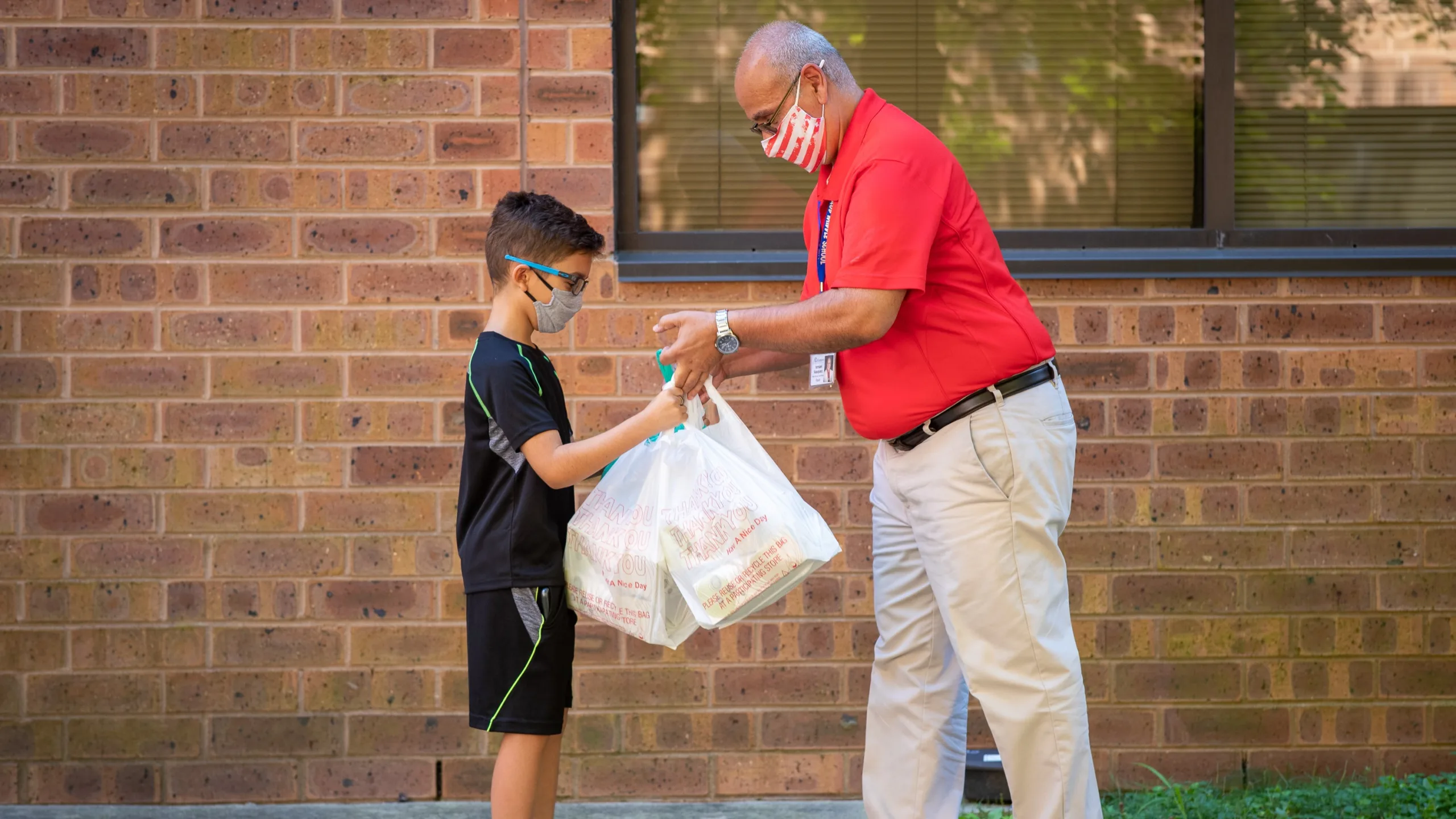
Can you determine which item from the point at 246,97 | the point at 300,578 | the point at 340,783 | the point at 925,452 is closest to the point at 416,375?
the point at 300,578

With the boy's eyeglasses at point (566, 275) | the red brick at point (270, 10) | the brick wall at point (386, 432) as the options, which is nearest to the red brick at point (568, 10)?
the brick wall at point (386, 432)

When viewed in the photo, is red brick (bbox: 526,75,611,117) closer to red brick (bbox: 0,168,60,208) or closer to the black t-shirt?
the black t-shirt

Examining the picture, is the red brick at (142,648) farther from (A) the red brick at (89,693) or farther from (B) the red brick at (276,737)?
(B) the red brick at (276,737)

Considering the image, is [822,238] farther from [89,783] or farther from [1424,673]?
[89,783]

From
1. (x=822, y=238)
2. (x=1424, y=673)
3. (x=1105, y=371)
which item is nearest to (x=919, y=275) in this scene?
(x=822, y=238)

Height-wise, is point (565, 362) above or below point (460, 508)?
above

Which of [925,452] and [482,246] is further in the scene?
[482,246]

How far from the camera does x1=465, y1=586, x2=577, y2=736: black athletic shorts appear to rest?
289cm

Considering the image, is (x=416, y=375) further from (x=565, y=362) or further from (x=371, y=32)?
(x=371, y=32)

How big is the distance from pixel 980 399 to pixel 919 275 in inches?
13.2

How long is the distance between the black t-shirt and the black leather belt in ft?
2.78

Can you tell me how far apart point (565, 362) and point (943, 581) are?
64.1 inches

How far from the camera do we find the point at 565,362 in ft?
13.4

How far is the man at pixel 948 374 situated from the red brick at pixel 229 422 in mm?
1729
